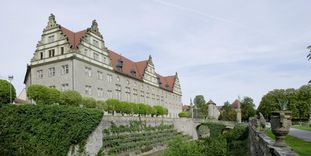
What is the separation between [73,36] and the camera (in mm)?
36562

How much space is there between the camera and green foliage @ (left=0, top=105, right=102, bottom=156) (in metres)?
21.2

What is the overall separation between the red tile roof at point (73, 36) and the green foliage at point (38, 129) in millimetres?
14012

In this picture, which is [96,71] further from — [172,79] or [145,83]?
[172,79]

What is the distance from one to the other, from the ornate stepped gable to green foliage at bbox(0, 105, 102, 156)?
534 inches

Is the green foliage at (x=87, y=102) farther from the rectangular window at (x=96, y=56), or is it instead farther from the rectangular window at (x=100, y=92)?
the rectangular window at (x=96, y=56)

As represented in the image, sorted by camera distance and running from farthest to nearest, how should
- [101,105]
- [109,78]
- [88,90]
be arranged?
1. [109,78]
2. [88,90]
3. [101,105]

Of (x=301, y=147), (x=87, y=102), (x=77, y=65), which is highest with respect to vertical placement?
(x=77, y=65)

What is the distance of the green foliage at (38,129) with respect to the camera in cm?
2119

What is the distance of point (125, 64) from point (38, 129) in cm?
2859

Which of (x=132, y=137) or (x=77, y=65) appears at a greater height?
(x=77, y=65)

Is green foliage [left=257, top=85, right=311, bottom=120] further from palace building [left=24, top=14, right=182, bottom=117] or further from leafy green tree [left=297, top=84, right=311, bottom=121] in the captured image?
palace building [left=24, top=14, right=182, bottom=117]

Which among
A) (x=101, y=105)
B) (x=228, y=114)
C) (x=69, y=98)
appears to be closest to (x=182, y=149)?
(x=69, y=98)

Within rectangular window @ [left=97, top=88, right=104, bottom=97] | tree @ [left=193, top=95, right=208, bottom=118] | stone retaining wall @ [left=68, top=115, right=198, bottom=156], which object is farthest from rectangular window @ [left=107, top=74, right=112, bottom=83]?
tree @ [left=193, top=95, right=208, bottom=118]

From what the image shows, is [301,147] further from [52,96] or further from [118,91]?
[118,91]
